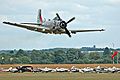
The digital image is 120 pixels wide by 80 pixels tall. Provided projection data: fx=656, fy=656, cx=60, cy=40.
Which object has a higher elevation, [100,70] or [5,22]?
[5,22]

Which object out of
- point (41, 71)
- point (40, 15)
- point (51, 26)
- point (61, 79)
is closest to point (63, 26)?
point (51, 26)

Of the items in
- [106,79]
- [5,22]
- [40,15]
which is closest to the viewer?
[106,79]

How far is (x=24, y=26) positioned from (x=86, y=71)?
13708 mm

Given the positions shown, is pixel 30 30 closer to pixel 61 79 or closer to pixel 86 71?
pixel 86 71

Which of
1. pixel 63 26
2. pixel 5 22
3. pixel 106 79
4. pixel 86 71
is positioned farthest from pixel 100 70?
pixel 106 79

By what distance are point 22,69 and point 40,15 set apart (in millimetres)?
21164

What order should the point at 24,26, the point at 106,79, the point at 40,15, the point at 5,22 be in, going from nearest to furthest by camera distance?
the point at 106,79 → the point at 5,22 → the point at 24,26 → the point at 40,15

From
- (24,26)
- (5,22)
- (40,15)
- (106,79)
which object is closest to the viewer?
(106,79)

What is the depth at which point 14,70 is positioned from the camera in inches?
4702

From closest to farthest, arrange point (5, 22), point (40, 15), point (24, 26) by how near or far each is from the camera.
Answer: point (5, 22) → point (24, 26) → point (40, 15)

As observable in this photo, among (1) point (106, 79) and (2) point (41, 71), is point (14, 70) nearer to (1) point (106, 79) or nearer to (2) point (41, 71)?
(2) point (41, 71)

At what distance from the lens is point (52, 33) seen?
115 meters

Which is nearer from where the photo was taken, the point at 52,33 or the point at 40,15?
the point at 52,33

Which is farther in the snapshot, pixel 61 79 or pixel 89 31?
pixel 89 31
